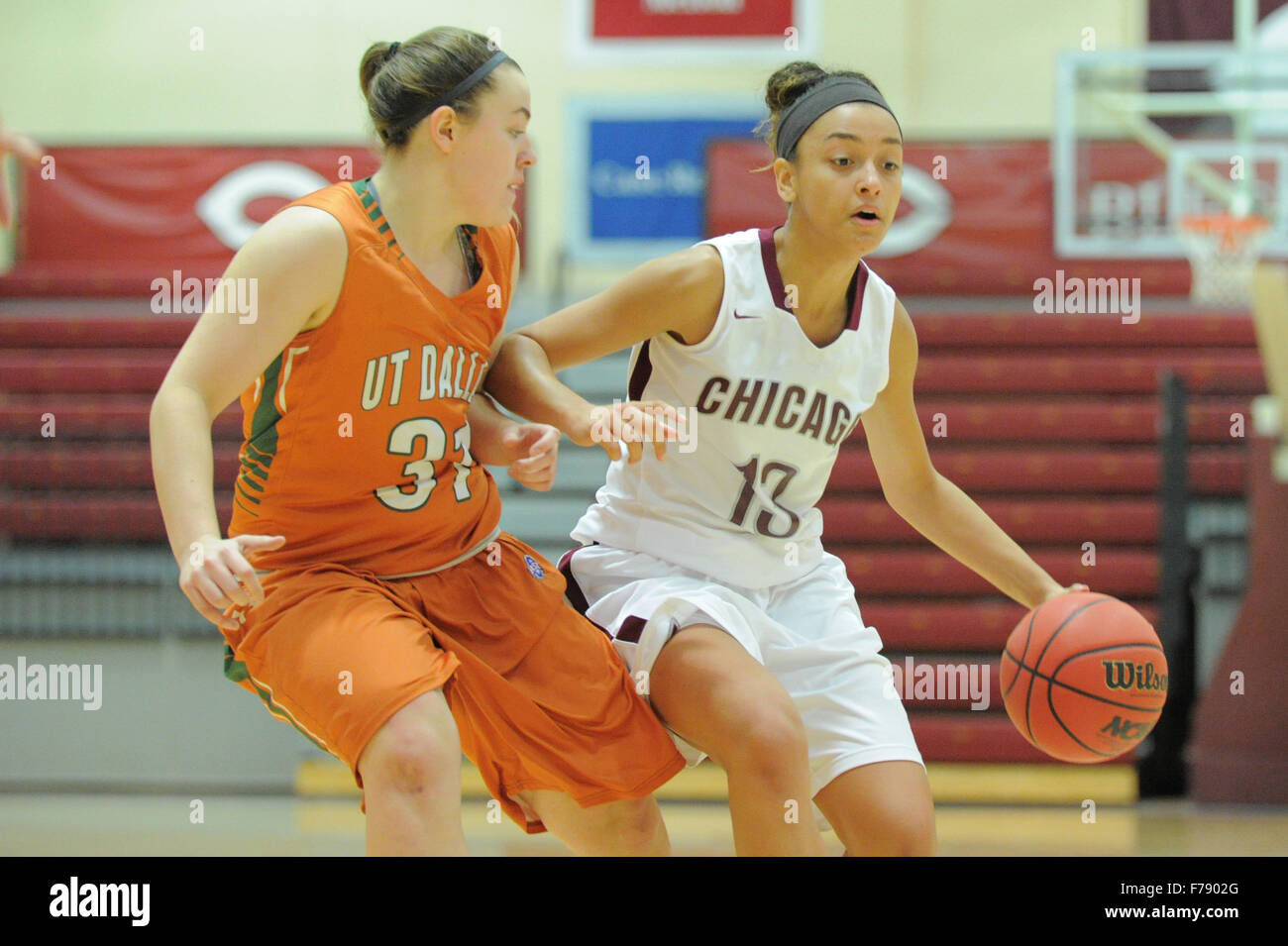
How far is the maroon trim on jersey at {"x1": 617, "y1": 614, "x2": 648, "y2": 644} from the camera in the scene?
2479 millimetres

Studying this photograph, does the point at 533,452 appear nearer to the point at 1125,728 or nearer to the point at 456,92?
the point at 456,92

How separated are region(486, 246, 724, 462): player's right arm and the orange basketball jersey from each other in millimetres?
89

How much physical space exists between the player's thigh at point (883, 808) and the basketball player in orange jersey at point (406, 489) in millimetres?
329

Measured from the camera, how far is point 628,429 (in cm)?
217

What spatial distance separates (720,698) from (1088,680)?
2.84 feet

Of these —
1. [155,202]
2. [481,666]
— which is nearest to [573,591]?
[481,666]

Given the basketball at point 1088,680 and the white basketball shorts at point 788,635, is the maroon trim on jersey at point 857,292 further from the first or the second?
the basketball at point 1088,680

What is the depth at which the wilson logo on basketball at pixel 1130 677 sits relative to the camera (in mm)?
2703

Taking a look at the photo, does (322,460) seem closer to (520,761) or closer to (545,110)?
(520,761)

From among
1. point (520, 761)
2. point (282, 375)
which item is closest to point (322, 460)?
Result: point (282, 375)

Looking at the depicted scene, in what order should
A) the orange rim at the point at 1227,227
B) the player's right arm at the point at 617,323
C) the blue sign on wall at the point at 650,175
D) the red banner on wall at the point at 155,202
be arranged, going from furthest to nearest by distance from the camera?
the blue sign on wall at the point at 650,175, the red banner on wall at the point at 155,202, the orange rim at the point at 1227,227, the player's right arm at the point at 617,323

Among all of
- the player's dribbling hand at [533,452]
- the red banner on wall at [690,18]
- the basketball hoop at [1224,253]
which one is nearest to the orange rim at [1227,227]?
the basketball hoop at [1224,253]

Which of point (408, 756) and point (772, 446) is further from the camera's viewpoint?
point (772, 446)

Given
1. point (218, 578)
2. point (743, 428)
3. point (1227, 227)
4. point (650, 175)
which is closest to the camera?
point (218, 578)
